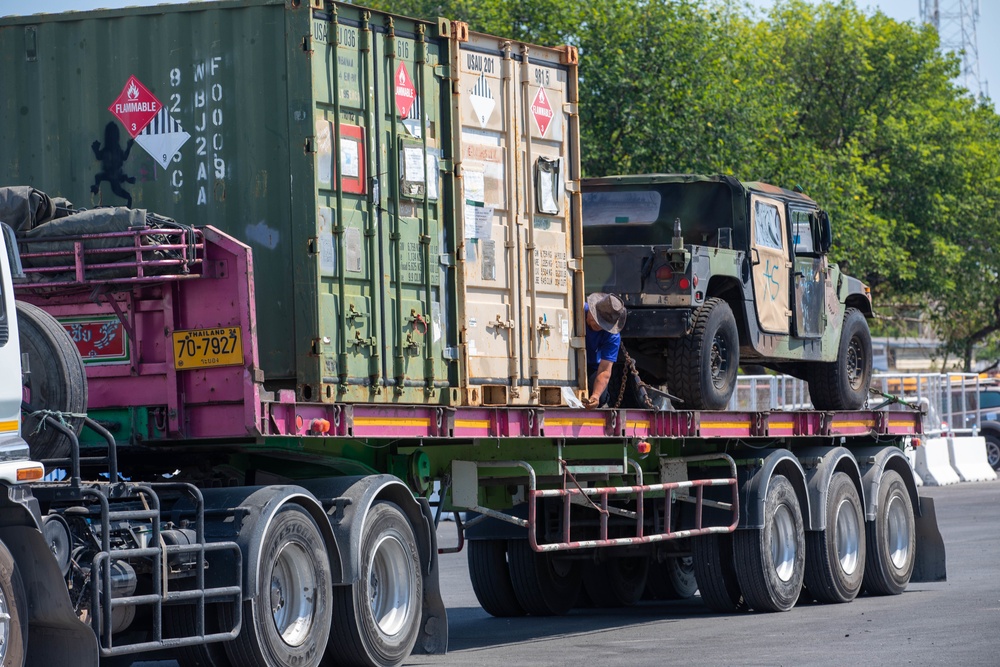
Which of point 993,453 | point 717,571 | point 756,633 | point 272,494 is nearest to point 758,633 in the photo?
point 756,633

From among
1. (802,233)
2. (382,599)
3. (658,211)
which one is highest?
(658,211)

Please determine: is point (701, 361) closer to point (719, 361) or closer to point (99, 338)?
point (719, 361)

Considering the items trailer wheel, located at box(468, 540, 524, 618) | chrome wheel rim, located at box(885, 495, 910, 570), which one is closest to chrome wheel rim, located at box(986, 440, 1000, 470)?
chrome wheel rim, located at box(885, 495, 910, 570)

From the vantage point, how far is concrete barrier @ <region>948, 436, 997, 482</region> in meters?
32.9

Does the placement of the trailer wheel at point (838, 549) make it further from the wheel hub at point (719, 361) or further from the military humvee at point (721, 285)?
the wheel hub at point (719, 361)

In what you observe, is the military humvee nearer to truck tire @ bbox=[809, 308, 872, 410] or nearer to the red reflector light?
truck tire @ bbox=[809, 308, 872, 410]

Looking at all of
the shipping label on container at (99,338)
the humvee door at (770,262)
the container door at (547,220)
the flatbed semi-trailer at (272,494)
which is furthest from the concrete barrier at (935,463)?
the shipping label on container at (99,338)

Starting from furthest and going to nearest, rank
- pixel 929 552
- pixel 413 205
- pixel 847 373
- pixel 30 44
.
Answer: pixel 847 373
pixel 929 552
pixel 413 205
pixel 30 44

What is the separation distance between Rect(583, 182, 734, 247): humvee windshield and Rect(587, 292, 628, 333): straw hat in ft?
6.83

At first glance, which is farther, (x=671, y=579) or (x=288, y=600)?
(x=671, y=579)

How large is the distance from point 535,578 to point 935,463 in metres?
19.7

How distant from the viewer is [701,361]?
1366 centimetres

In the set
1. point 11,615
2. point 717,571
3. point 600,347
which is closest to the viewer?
point 11,615

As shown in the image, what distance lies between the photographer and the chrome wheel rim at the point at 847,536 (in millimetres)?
14969
